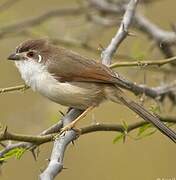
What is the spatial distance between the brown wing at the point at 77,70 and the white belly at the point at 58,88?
0.16 ft

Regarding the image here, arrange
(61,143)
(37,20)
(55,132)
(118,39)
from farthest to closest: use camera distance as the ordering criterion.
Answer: (37,20) < (118,39) < (55,132) < (61,143)

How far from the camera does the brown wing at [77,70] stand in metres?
4.99

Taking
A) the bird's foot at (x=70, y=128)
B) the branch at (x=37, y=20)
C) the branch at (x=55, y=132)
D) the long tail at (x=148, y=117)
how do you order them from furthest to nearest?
the branch at (x=37, y=20), the long tail at (x=148, y=117), the bird's foot at (x=70, y=128), the branch at (x=55, y=132)

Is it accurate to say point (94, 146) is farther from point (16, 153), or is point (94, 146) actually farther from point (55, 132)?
point (16, 153)

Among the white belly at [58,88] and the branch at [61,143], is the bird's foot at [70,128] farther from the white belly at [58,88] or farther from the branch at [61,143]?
the white belly at [58,88]

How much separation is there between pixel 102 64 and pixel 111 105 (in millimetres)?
3724

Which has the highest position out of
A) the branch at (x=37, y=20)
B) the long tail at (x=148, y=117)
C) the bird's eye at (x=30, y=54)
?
the bird's eye at (x=30, y=54)

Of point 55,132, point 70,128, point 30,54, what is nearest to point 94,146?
point 30,54

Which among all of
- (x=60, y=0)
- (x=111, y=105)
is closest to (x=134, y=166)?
(x=111, y=105)

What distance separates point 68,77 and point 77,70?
3.1 inches

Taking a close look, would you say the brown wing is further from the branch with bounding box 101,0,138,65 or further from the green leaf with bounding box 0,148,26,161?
the green leaf with bounding box 0,148,26,161

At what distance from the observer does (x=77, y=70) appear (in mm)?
5027

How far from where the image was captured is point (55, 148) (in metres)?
4.06

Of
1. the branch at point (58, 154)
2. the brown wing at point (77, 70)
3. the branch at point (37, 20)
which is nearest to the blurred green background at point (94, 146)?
the branch at point (37, 20)
